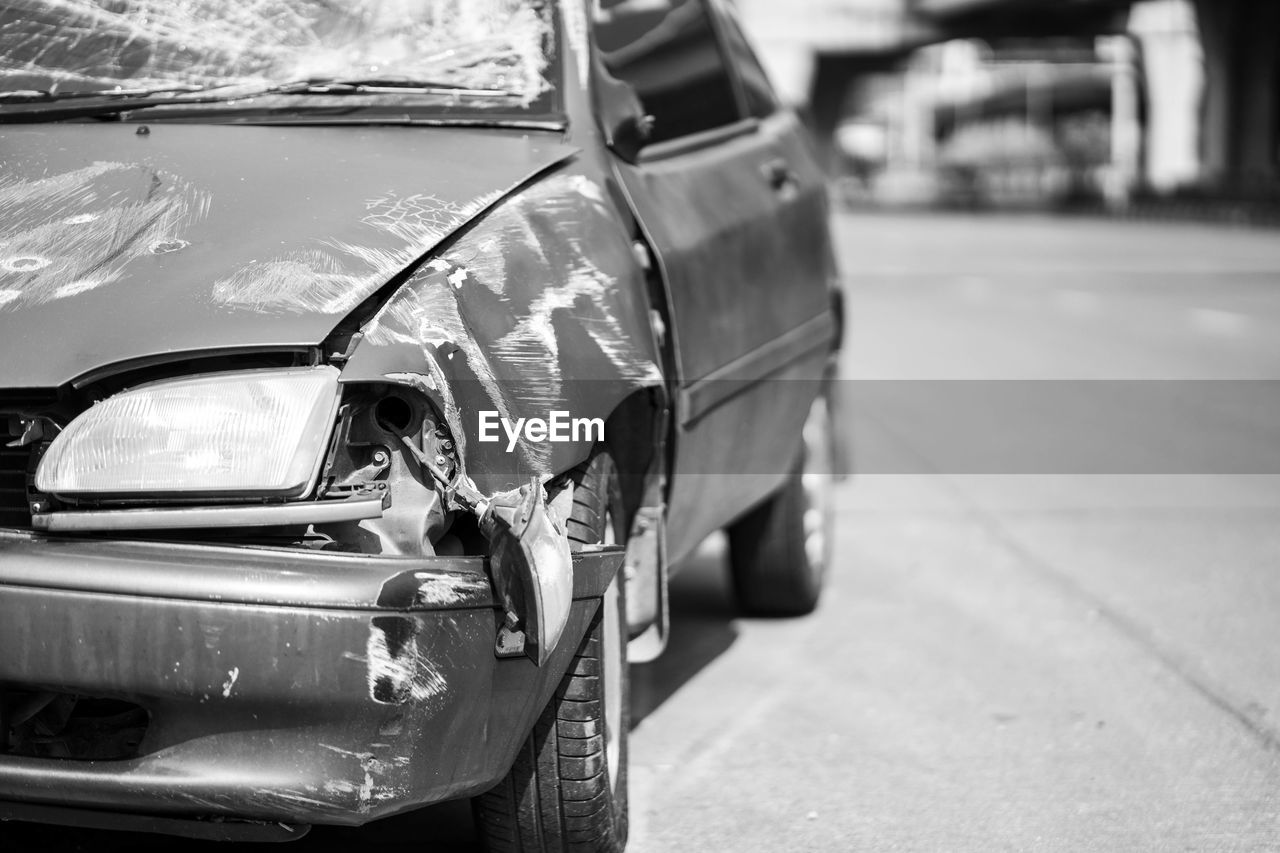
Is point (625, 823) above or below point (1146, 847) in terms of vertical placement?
above

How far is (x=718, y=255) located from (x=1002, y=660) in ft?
5.58

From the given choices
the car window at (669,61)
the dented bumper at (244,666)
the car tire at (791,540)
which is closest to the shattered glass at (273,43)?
the car window at (669,61)

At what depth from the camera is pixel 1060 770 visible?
13.5ft

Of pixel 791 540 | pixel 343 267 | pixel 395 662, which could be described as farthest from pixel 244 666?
pixel 791 540

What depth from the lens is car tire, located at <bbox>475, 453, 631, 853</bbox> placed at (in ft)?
10.0

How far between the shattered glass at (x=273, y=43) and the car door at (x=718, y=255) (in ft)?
0.93

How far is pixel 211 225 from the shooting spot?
9.72 feet

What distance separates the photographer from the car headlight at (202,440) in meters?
A: 2.61

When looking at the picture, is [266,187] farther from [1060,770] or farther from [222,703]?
[1060,770]

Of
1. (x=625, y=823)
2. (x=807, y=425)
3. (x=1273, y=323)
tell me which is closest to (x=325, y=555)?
(x=625, y=823)

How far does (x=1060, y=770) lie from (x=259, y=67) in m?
2.32

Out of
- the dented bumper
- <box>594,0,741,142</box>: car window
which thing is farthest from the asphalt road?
<box>594,0,741,142</box>: car window

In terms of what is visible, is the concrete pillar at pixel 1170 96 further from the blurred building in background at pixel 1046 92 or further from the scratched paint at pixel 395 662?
the scratched paint at pixel 395 662

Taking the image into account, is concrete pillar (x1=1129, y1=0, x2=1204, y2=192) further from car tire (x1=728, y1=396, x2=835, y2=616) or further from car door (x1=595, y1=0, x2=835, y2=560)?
car door (x1=595, y1=0, x2=835, y2=560)
